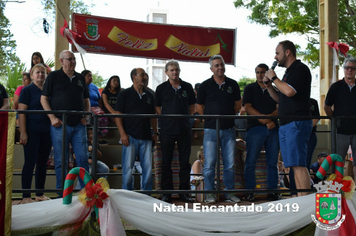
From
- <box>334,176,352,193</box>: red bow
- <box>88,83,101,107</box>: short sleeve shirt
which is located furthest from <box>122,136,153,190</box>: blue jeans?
<box>88,83,101,107</box>: short sleeve shirt

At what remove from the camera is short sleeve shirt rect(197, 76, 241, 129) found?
226 inches

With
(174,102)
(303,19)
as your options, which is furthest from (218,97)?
(303,19)

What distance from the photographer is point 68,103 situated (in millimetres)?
5598

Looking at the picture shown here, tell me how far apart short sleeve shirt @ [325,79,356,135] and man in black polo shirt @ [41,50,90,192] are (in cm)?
302

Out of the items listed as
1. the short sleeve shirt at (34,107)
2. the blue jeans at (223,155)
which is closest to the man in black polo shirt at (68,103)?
the short sleeve shirt at (34,107)

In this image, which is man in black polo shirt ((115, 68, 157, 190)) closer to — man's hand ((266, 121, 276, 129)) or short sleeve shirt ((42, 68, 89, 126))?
short sleeve shirt ((42, 68, 89, 126))

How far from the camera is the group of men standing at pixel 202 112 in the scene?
17.4ft

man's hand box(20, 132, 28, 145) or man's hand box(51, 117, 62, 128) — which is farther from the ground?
man's hand box(51, 117, 62, 128)

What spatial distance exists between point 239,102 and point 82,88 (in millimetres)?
1948

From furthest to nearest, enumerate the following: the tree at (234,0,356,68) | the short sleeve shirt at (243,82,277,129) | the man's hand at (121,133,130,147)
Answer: the tree at (234,0,356,68), the short sleeve shirt at (243,82,277,129), the man's hand at (121,133,130,147)

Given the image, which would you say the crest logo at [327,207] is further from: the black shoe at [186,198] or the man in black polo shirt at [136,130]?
the man in black polo shirt at [136,130]

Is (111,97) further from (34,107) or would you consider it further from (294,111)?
(294,111)

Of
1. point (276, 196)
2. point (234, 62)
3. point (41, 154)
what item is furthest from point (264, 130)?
point (234, 62)

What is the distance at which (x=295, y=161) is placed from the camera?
501 cm
